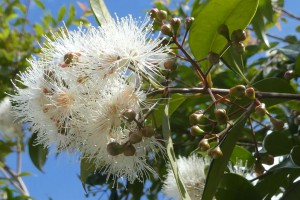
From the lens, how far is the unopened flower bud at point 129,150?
140cm

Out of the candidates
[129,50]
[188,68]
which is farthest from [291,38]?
[129,50]

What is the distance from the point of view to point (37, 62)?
1.53 metres

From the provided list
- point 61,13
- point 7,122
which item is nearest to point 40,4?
point 61,13

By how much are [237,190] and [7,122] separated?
1510mm

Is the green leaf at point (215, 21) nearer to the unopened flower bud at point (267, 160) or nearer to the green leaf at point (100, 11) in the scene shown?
the green leaf at point (100, 11)

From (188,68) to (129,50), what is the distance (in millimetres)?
1291

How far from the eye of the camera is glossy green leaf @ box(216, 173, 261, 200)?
57.1 inches

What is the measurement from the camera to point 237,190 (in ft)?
4.80

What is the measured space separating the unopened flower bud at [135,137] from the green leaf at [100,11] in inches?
15.3

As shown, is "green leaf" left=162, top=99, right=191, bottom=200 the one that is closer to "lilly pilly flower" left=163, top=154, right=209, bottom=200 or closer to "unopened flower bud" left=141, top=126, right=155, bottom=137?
"unopened flower bud" left=141, top=126, right=155, bottom=137

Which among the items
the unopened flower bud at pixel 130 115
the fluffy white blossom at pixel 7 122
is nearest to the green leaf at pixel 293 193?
the unopened flower bud at pixel 130 115

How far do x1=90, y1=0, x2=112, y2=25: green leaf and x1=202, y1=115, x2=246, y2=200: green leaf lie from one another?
53cm

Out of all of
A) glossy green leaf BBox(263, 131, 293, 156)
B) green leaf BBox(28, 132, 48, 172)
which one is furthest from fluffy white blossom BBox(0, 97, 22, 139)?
glossy green leaf BBox(263, 131, 293, 156)

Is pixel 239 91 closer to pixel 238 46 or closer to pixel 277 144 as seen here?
pixel 238 46
